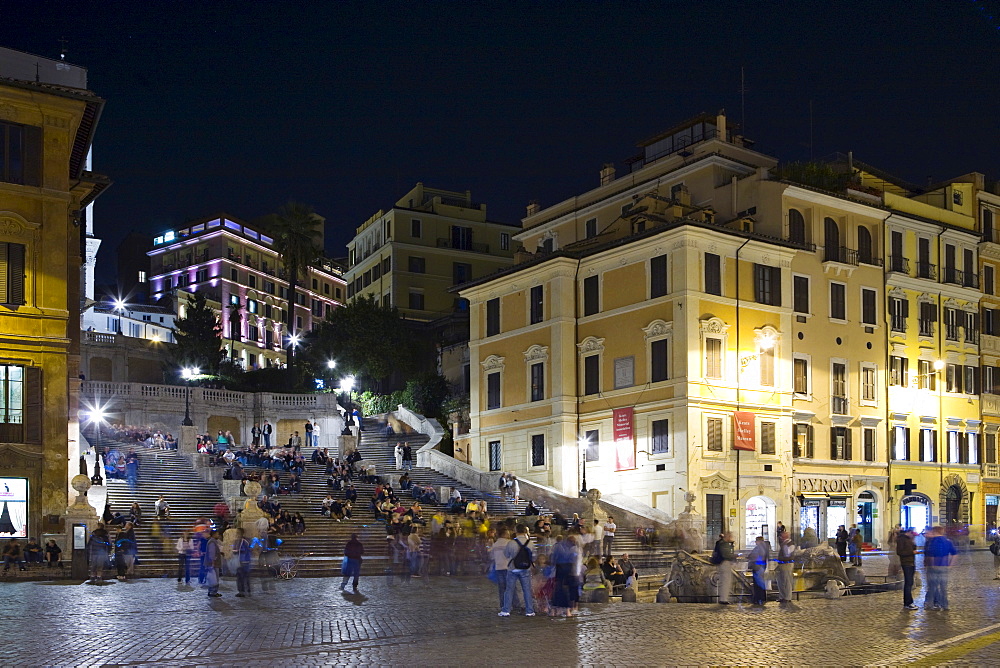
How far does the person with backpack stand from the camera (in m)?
20.7

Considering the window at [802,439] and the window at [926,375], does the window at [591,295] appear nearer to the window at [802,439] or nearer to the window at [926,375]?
the window at [802,439]

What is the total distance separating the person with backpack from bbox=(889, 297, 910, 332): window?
39.0 metres

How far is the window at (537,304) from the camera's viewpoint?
53.8m

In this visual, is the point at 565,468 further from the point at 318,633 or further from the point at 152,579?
the point at 318,633

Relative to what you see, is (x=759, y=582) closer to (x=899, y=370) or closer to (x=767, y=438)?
(x=767, y=438)

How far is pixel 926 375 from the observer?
185 ft

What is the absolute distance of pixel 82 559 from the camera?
101 feet

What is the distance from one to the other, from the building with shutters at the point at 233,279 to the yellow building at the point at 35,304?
72.6 m

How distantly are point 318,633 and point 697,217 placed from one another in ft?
113

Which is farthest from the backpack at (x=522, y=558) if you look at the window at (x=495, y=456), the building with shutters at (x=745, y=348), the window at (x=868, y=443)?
the window at (x=868, y=443)

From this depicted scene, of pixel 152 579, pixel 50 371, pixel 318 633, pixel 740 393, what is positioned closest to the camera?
pixel 318 633

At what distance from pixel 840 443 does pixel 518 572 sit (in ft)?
114

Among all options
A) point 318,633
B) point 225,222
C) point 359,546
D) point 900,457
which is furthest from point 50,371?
point 225,222

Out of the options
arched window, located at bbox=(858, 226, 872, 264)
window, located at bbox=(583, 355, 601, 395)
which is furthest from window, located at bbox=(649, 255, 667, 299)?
arched window, located at bbox=(858, 226, 872, 264)
